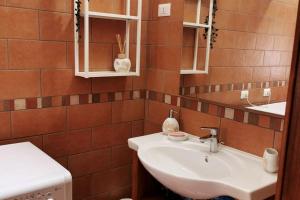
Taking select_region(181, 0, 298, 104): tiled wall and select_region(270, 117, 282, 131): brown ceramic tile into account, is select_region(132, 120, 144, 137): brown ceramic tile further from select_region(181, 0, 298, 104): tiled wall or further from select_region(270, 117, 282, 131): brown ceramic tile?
select_region(270, 117, 282, 131): brown ceramic tile

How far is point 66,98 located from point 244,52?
1.08 meters

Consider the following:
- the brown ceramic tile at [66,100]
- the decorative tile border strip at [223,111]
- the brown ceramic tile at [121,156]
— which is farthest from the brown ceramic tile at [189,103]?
the brown ceramic tile at [66,100]

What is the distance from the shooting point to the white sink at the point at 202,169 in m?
1.18

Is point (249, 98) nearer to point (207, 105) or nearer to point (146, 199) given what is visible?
point (207, 105)

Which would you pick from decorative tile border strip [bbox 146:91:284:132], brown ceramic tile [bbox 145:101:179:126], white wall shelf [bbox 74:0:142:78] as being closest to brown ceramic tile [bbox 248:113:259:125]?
decorative tile border strip [bbox 146:91:284:132]

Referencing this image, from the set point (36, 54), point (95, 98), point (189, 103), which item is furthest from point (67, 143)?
point (189, 103)

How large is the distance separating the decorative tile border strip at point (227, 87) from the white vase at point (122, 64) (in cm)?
38

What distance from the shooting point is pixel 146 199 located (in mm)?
1861

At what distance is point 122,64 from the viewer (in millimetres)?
1845

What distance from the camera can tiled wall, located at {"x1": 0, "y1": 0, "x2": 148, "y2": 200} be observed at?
5.18 ft

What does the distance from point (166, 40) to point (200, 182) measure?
1.05 meters

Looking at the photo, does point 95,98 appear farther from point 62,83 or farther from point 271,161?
point 271,161

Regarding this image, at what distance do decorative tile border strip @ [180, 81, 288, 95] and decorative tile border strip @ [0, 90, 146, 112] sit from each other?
1.31 ft

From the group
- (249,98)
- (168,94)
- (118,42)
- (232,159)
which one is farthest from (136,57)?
(232,159)
